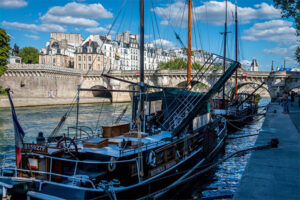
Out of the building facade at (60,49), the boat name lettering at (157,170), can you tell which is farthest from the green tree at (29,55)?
A: the boat name lettering at (157,170)

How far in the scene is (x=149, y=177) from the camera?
9.57 m

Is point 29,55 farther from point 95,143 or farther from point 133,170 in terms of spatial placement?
point 133,170

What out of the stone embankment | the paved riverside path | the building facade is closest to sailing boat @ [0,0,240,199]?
the paved riverside path

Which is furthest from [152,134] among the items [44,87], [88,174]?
[44,87]

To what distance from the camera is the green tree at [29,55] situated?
299 feet

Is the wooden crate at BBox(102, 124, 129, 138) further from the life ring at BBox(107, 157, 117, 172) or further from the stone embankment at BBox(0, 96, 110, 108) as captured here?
the stone embankment at BBox(0, 96, 110, 108)

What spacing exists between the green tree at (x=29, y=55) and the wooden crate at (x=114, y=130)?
287 feet

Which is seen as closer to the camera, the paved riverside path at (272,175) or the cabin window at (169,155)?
the paved riverside path at (272,175)

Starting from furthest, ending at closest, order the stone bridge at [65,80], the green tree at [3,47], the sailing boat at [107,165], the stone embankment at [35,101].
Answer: the stone bridge at [65,80] < the green tree at [3,47] < the stone embankment at [35,101] < the sailing boat at [107,165]

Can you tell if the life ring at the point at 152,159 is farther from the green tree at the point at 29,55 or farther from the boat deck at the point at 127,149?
the green tree at the point at 29,55

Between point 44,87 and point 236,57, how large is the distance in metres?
39.3

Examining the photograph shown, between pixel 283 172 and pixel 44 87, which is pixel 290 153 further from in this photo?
pixel 44 87

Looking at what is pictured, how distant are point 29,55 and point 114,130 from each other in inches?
3506

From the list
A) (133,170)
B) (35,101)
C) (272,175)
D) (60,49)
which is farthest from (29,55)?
(272,175)
